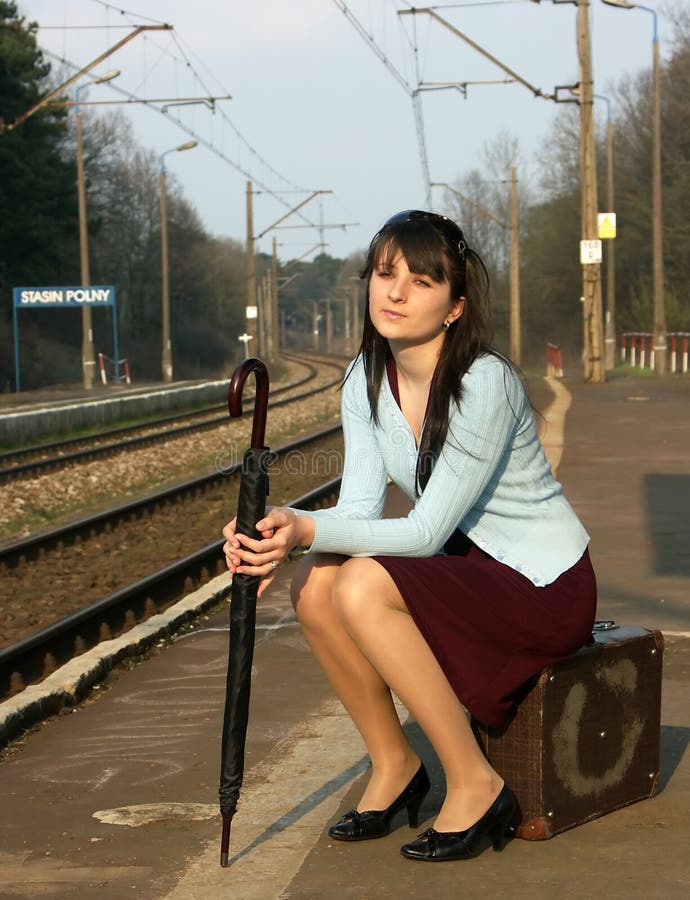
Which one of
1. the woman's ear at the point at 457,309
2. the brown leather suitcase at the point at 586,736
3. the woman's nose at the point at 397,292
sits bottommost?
the brown leather suitcase at the point at 586,736

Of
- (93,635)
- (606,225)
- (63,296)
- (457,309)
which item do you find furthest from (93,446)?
(63,296)

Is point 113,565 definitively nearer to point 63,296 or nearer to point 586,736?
point 586,736

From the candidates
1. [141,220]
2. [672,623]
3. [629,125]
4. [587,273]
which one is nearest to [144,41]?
[587,273]

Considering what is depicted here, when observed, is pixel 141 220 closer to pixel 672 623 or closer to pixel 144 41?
pixel 144 41

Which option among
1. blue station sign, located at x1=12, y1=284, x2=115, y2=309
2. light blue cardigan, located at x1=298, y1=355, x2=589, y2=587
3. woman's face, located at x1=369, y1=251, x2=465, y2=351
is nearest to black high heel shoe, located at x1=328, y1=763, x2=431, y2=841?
light blue cardigan, located at x1=298, y1=355, x2=589, y2=587

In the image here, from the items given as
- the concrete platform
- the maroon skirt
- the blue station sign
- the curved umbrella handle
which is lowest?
the concrete platform

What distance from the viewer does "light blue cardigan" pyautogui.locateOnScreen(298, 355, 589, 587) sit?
3.55 m

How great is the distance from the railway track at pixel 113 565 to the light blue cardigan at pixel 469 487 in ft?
10.7

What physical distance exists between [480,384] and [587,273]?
2579 centimetres

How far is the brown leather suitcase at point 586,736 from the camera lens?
3.57 m

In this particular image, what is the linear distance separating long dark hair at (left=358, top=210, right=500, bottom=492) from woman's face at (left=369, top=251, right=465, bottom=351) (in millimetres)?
18

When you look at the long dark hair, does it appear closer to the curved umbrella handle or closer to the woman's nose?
the woman's nose

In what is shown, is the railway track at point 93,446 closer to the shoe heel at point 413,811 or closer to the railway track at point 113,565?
the railway track at point 113,565

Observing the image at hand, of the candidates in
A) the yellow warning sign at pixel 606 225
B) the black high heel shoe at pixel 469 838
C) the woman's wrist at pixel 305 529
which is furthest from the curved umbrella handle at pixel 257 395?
the yellow warning sign at pixel 606 225
